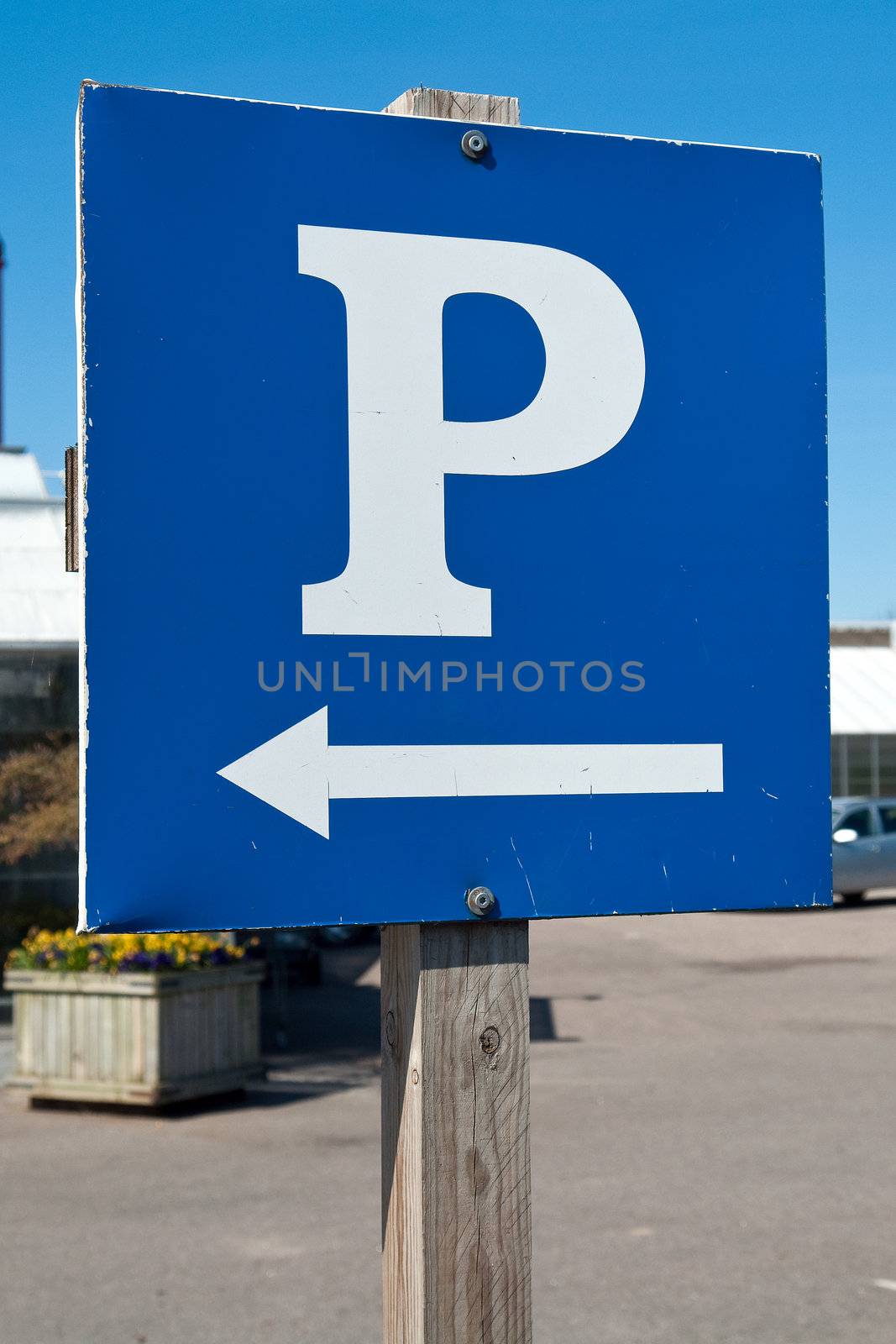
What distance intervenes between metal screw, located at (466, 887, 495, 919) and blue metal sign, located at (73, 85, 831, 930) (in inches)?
0.7

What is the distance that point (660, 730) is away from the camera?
215 centimetres

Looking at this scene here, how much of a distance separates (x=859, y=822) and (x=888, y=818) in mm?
608

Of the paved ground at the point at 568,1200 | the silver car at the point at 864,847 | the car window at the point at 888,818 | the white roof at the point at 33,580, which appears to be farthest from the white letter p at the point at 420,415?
the car window at the point at 888,818

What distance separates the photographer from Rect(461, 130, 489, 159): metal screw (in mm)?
2154

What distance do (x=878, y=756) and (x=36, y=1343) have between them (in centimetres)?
3100

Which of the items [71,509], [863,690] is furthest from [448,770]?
[863,690]

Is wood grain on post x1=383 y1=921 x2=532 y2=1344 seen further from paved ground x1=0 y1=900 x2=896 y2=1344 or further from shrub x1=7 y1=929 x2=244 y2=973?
shrub x1=7 y1=929 x2=244 y2=973

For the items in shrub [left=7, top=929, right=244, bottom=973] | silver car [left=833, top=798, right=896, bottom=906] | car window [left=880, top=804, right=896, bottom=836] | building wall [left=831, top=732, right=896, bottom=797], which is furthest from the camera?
building wall [left=831, top=732, right=896, bottom=797]

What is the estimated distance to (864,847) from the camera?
938 inches

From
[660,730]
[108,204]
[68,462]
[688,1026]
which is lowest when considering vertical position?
[688,1026]

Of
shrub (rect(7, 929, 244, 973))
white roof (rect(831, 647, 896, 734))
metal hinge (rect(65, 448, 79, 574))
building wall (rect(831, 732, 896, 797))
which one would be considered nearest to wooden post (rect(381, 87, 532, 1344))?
metal hinge (rect(65, 448, 79, 574))

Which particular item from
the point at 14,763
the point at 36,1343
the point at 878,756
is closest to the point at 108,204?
the point at 36,1343

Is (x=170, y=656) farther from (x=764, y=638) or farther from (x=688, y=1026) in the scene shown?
(x=688, y=1026)

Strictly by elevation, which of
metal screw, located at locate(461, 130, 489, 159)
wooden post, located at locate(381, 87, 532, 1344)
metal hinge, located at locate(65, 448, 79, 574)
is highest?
metal screw, located at locate(461, 130, 489, 159)
